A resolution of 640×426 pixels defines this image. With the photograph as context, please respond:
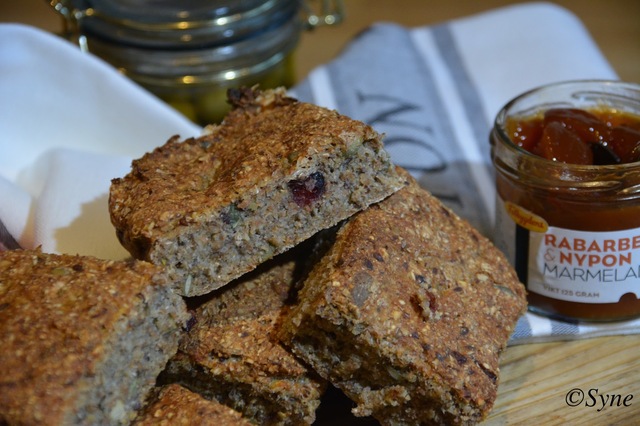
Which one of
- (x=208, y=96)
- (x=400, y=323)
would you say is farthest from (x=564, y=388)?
(x=208, y=96)

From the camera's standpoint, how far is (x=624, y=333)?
76.1 inches

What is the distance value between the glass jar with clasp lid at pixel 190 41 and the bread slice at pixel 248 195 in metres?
0.86

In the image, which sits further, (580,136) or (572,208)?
(580,136)

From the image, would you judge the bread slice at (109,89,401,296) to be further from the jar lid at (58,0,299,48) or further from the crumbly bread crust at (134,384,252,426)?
the jar lid at (58,0,299,48)

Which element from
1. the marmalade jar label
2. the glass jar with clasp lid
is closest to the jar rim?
the marmalade jar label

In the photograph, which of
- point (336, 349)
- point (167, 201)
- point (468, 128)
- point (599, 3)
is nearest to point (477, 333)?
point (336, 349)

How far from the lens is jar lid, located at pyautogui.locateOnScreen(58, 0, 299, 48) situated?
2.45 metres

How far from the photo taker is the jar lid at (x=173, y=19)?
2447 mm

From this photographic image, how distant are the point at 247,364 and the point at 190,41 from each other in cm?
132

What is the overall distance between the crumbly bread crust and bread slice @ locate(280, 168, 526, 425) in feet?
0.68

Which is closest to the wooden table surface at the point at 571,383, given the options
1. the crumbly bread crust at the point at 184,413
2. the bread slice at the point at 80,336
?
the crumbly bread crust at the point at 184,413

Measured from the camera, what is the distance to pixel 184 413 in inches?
55.7

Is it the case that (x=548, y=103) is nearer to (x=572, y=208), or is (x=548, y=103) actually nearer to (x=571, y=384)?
(x=572, y=208)

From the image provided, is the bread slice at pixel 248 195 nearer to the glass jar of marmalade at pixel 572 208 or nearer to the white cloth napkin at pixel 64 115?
the glass jar of marmalade at pixel 572 208
